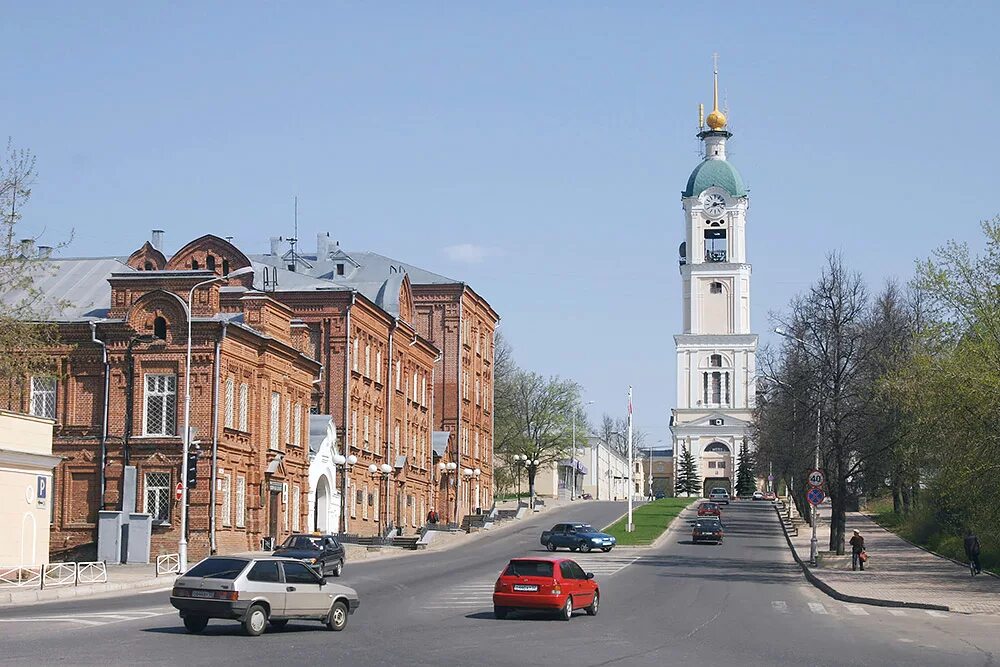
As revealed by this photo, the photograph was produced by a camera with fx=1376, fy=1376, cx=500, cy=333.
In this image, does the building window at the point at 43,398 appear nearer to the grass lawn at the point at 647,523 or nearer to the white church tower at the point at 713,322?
the grass lawn at the point at 647,523

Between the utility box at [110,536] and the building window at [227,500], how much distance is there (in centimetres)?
454

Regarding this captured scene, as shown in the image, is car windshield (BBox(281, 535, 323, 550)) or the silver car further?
car windshield (BBox(281, 535, 323, 550))

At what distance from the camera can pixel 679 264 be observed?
188m

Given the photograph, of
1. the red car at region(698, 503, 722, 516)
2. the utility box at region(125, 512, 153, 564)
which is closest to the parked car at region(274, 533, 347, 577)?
the utility box at region(125, 512, 153, 564)

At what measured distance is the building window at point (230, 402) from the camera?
174 feet

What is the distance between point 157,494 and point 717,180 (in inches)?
5613

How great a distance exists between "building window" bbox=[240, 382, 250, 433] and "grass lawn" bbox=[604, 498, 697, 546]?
21.8 m

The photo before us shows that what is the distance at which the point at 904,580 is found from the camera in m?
42.8

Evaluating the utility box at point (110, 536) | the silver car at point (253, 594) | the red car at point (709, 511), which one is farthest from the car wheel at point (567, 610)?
the red car at point (709, 511)

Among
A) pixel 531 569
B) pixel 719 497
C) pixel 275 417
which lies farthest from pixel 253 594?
pixel 719 497

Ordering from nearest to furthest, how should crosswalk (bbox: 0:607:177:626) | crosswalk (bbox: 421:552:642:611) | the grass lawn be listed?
crosswalk (bbox: 0:607:177:626) < crosswalk (bbox: 421:552:642:611) < the grass lawn

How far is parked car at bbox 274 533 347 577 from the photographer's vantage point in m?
41.2

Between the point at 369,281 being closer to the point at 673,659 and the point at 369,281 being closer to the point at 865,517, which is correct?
the point at 865,517

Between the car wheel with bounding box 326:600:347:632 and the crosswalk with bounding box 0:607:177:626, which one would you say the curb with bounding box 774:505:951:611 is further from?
the crosswalk with bounding box 0:607:177:626
